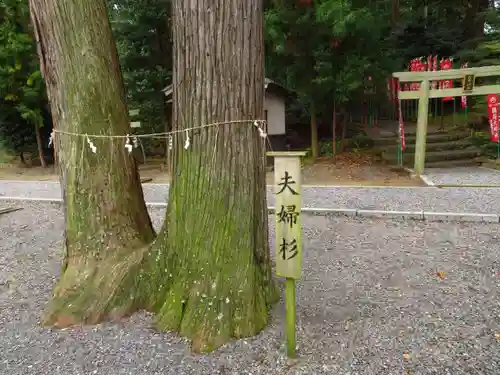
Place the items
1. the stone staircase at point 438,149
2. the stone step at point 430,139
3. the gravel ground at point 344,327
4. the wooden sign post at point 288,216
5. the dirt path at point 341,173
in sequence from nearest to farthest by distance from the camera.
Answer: the wooden sign post at point 288,216 < the gravel ground at point 344,327 < the dirt path at point 341,173 < the stone staircase at point 438,149 < the stone step at point 430,139

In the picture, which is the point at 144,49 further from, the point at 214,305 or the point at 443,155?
the point at 214,305

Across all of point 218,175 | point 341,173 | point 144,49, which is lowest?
point 341,173

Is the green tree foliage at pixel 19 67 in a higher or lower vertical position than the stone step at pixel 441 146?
higher

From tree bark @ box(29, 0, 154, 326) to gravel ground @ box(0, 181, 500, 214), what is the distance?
381cm

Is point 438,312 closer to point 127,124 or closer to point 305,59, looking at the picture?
point 127,124

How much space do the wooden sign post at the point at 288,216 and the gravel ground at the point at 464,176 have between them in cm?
682

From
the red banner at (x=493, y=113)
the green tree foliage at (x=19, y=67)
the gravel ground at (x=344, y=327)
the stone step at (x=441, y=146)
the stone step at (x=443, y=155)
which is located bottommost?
the gravel ground at (x=344, y=327)

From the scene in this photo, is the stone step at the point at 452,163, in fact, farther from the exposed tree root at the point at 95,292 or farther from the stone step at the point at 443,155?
the exposed tree root at the point at 95,292

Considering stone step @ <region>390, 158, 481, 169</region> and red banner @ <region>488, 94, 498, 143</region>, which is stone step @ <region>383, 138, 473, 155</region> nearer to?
stone step @ <region>390, 158, 481, 169</region>

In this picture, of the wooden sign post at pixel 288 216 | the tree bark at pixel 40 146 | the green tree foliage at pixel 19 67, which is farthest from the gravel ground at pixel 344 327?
the tree bark at pixel 40 146

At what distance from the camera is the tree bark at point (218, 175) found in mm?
2502

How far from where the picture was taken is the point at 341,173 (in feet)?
34.6

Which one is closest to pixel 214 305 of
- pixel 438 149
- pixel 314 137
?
pixel 314 137

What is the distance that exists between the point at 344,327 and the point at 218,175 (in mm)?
1425
